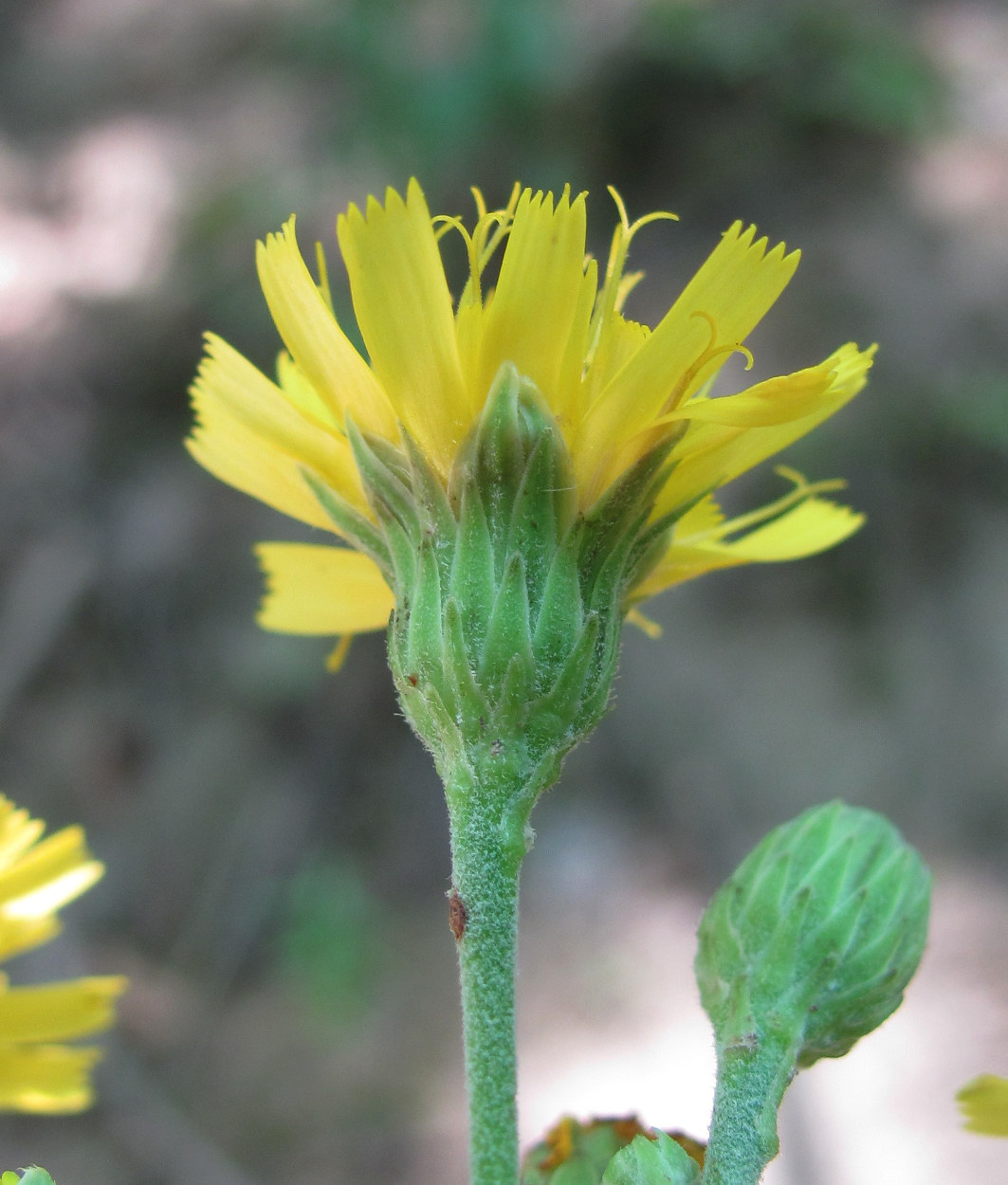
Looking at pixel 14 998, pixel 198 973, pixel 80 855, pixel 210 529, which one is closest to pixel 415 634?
pixel 80 855

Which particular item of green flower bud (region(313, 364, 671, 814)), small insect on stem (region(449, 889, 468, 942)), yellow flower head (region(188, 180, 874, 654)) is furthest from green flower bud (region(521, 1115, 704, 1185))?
yellow flower head (region(188, 180, 874, 654))

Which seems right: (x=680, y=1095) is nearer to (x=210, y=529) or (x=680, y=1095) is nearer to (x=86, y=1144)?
(x=86, y=1144)

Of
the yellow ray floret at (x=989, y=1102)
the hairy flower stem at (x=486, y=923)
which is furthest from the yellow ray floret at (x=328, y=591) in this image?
the yellow ray floret at (x=989, y=1102)

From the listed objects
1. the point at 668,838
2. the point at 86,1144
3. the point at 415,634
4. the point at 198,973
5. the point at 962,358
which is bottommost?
the point at 415,634

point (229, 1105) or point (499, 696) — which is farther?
point (229, 1105)

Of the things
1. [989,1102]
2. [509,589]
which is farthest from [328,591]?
[989,1102]

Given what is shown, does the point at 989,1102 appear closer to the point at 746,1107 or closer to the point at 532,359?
the point at 746,1107

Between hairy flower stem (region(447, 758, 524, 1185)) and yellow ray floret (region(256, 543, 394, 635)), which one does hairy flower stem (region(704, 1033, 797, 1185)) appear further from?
yellow ray floret (region(256, 543, 394, 635))
